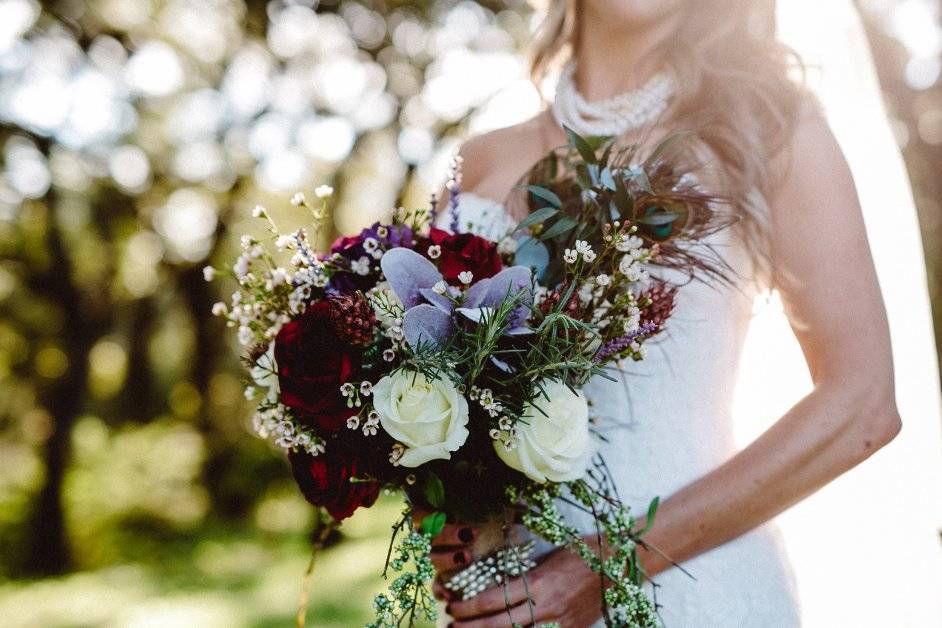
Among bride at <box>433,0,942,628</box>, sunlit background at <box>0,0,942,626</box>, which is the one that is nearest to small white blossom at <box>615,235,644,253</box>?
bride at <box>433,0,942,628</box>

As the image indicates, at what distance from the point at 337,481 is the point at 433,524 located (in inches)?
8.8

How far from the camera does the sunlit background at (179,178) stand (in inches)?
413

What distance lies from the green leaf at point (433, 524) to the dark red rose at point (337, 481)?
13 centimetres

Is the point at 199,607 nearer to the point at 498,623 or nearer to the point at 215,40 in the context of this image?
the point at 215,40

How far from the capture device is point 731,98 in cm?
219

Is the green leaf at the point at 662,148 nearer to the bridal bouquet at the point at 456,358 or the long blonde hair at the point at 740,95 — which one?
the bridal bouquet at the point at 456,358

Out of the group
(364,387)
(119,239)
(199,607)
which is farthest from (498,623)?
(119,239)

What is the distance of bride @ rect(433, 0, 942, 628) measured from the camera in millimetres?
1910

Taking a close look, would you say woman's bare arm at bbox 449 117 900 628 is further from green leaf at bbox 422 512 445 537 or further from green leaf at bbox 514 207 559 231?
green leaf at bbox 514 207 559 231

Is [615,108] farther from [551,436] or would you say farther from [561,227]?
[551,436]

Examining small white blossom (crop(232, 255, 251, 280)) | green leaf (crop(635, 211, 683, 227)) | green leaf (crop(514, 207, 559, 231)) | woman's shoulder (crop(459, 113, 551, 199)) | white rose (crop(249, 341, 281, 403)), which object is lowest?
white rose (crop(249, 341, 281, 403))

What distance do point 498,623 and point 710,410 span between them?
0.77 m

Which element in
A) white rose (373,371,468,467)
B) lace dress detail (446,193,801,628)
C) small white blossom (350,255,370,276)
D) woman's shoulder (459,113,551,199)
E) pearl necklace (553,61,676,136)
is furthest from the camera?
woman's shoulder (459,113,551,199)

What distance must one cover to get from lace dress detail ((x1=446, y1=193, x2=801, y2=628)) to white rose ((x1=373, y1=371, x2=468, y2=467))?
0.57 meters
